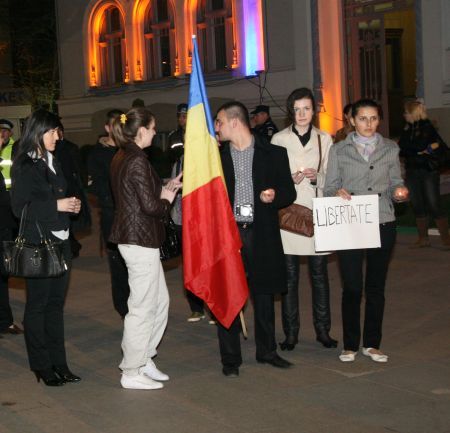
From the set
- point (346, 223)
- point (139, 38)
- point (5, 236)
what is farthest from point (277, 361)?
point (139, 38)

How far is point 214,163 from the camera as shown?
6.94 meters

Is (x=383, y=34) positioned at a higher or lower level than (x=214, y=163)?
higher

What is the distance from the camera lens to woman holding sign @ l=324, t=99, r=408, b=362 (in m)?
7.23

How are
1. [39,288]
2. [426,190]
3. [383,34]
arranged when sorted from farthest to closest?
[383,34] < [426,190] < [39,288]

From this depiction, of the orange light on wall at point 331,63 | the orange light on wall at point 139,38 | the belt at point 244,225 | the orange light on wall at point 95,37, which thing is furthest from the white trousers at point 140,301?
the orange light on wall at point 95,37

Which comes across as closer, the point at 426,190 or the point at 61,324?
the point at 61,324

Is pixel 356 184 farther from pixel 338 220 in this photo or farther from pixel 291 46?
pixel 291 46

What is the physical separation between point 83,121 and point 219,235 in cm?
2335

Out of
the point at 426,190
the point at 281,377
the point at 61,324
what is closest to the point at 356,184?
the point at 281,377

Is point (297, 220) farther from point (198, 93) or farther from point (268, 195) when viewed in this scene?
point (198, 93)

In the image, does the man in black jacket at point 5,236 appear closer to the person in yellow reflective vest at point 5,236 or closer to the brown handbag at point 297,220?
the person in yellow reflective vest at point 5,236

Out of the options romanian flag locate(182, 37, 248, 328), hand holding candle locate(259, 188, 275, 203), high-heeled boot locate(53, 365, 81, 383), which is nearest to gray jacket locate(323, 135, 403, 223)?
hand holding candle locate(259, 188, 275, 203)

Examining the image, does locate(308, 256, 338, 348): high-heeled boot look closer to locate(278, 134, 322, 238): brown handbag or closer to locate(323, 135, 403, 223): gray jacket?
locate(278, 134, 322, 238): brown handbag

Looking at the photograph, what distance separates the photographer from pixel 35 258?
669cm
